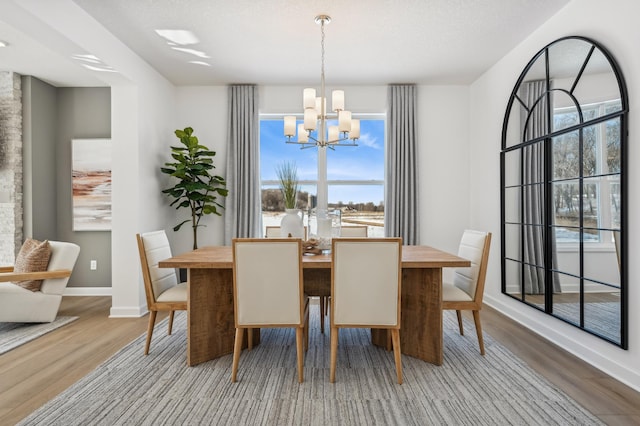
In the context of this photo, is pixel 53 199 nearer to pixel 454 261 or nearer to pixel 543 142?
pixel 454 261

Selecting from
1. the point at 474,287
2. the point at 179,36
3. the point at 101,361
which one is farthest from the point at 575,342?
the point at 179,36

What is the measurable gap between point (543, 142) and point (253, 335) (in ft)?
9.90

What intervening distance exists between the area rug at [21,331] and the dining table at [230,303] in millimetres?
1643

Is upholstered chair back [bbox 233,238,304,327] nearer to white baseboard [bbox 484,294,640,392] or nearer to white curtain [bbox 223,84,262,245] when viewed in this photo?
white baseboard [bbox 484,294,640,392]

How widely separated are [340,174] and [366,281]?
300cm

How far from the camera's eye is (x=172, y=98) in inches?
194

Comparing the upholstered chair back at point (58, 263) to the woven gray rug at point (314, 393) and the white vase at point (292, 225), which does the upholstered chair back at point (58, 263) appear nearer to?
the woven gray rug at point (314, 393)

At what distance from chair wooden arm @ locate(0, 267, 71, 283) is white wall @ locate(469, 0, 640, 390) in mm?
4485

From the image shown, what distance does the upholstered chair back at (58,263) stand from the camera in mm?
3656

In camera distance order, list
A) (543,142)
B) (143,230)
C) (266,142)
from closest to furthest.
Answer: (543,142), (143,230), (266,142)

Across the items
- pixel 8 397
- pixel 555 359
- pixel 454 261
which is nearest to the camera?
pixel 8 397

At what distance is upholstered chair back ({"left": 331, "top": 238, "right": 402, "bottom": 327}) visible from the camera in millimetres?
2346

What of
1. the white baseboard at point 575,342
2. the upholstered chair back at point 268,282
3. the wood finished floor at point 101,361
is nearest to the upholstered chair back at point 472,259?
the wood finished floor at point 101,361

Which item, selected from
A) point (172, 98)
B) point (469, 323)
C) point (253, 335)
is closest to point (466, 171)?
point (469, 323)
